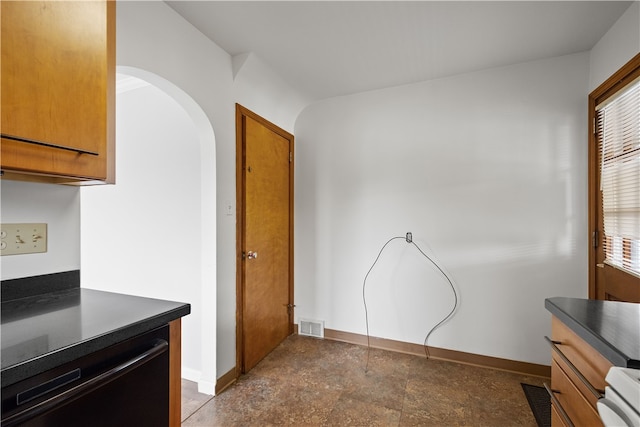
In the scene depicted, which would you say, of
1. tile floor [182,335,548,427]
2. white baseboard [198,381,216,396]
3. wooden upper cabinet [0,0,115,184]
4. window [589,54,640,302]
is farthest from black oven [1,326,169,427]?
window [589,54,640,302]

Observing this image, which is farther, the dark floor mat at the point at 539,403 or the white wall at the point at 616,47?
the dark floor mat at the point at 539,403

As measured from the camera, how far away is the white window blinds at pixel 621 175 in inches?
65.3

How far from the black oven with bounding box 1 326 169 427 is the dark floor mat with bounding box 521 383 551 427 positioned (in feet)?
6.94

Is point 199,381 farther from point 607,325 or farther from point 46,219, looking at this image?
point 607,325

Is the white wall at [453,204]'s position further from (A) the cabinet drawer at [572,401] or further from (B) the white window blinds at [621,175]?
(A) the cabinet drawer at [572,401]

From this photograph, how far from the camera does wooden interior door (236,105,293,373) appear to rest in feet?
7.55

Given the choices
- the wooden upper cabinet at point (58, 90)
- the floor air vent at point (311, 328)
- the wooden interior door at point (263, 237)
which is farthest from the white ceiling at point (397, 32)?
the floor air vent at point (311, 328)

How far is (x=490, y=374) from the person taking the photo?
2311 mm

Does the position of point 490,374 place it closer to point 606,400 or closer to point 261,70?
point 606,400

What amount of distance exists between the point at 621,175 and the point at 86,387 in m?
2.74

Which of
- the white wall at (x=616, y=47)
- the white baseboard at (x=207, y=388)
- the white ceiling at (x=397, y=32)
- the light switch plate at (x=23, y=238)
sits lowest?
the white baseboard at (x=207, y=388)

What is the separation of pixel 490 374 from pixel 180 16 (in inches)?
132

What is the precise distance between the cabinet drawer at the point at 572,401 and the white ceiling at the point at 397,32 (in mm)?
1900

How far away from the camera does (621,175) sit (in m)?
1.79
